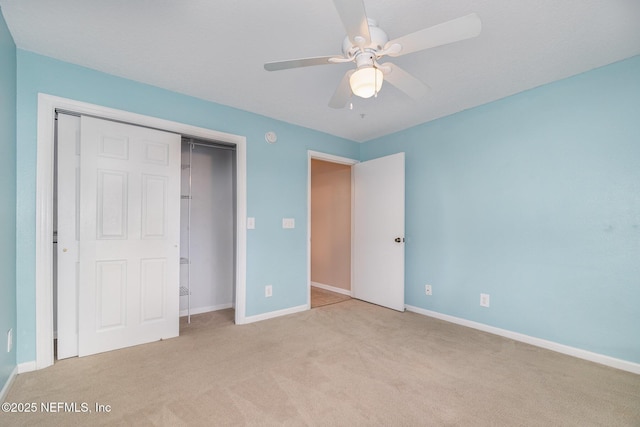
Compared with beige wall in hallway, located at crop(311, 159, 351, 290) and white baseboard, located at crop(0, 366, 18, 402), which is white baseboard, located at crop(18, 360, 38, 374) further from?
beige wall in hallway, located at crop(311, 159, 351, 290)

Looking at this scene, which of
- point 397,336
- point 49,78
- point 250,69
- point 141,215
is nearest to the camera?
point 49,78

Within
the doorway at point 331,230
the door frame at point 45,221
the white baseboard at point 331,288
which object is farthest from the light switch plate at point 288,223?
the door frame at point 45,221

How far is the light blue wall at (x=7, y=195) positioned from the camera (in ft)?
5.86

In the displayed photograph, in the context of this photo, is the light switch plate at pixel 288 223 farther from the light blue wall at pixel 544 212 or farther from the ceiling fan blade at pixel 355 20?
the ceiling fan blade at pixel 355 20

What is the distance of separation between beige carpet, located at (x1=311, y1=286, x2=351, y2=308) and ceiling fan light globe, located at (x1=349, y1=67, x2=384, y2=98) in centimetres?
292

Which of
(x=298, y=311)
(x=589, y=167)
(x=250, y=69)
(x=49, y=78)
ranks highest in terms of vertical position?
(x=250, y=69)

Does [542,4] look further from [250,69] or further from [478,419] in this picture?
[478,419]

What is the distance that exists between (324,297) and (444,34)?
3.64m

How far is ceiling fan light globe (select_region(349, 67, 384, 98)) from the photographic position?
5.16 ft

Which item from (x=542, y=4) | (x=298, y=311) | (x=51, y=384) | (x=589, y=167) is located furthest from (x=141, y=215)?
(x=589, y=167)

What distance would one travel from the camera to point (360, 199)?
4.14 m

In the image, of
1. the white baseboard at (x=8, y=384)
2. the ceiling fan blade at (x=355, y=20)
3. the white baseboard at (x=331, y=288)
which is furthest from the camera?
the white baseboard at (x=331, y=288)

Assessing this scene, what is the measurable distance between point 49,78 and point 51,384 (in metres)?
2.18

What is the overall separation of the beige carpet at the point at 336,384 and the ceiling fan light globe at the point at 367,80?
1.82 m
